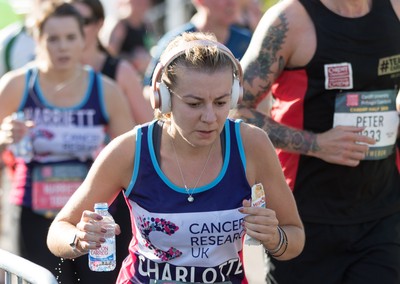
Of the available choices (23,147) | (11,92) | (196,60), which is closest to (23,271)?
(196,60)

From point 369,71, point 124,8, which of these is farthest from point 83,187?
point 124,8

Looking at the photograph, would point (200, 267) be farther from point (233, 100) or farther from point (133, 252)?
point (233, 100)

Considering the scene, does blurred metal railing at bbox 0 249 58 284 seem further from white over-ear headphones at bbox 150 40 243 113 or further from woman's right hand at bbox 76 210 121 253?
white over-ear headphones at bbox 150 40 243 113

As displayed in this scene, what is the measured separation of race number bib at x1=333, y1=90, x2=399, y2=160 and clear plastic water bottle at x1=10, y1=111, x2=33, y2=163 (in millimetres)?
1955

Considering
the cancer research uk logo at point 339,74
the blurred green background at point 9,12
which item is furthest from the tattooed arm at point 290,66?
the blurred green background at point 9,12

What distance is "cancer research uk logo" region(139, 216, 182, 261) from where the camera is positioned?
4414 mm

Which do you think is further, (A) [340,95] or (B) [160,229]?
(A) [340,95]

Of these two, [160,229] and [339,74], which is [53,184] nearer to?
[339,74]

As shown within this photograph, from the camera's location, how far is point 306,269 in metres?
5.49

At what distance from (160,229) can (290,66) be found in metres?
1.29

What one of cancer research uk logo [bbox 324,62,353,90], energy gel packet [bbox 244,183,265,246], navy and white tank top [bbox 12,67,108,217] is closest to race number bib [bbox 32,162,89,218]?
navy and white tank top [bbox 12,67,108,217]

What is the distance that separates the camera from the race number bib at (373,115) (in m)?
5.33

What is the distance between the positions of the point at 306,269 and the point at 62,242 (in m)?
1.45

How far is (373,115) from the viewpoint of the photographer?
5.37m
